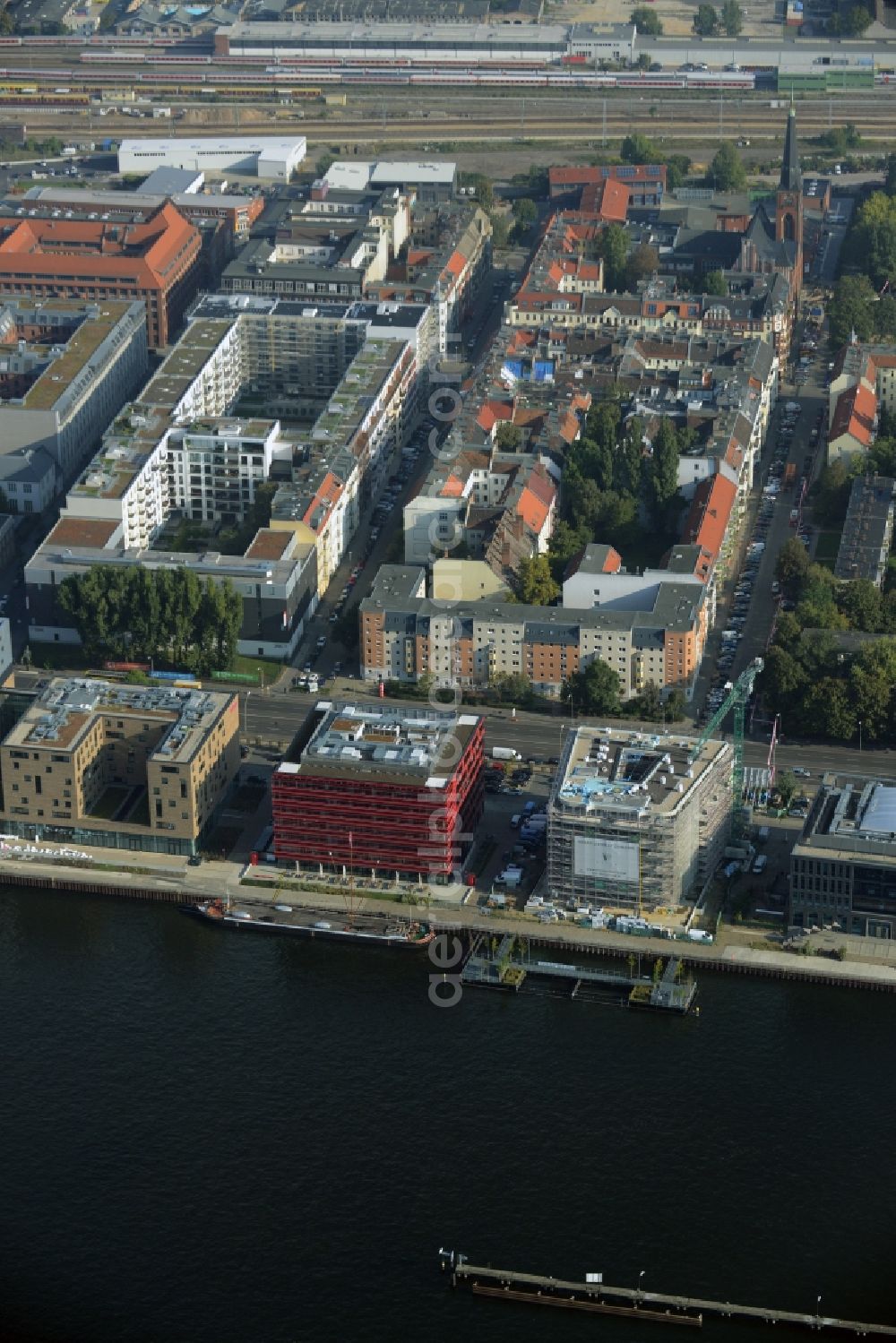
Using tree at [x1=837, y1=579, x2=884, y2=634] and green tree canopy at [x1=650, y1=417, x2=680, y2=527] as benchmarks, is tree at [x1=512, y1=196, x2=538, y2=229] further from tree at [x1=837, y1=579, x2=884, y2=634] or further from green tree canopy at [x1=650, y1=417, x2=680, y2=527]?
tree at [x1=837, y1=579, x2=884, y2=634]

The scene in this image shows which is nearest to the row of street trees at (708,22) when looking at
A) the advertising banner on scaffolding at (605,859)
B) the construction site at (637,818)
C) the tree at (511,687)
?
the tree at (511,687)

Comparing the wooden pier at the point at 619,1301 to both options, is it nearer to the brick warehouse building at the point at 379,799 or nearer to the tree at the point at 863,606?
the brick warehouse building at the point at 379,799

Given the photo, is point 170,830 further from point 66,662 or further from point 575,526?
point 575,526

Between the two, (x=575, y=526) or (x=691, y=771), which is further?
(x=575, y=526)

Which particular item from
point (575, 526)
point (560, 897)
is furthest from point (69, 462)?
point (560, 897)

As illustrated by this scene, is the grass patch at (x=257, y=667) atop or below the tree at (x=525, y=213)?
below
